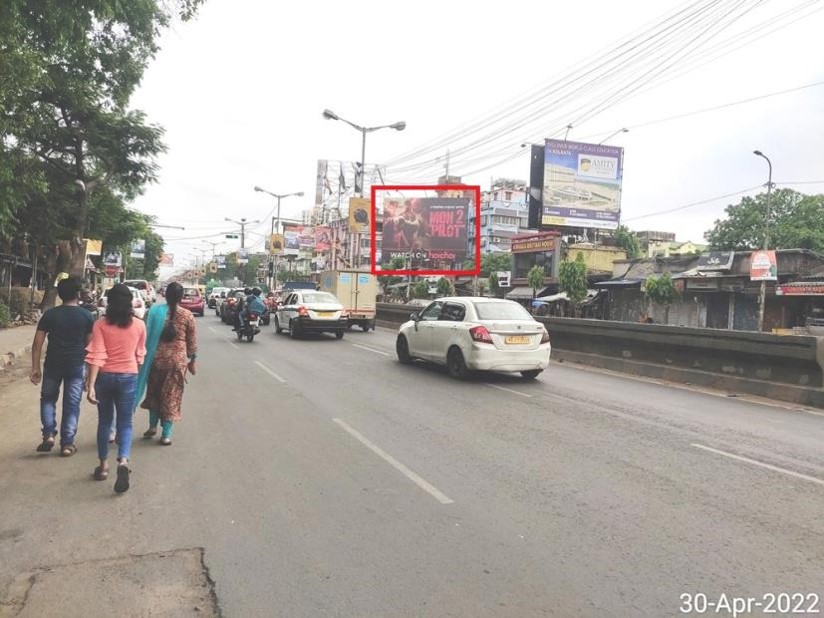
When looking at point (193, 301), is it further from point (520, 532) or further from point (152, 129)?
point (520, 532)

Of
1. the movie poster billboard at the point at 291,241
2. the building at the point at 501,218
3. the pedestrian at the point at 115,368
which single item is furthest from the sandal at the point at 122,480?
the building at the point at 501,218

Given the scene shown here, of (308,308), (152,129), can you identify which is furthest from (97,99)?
(308,308)

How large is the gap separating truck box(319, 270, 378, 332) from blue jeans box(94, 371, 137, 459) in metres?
19.8

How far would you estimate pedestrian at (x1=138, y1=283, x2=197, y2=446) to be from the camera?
6480mm

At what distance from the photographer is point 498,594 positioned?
342 centimetres

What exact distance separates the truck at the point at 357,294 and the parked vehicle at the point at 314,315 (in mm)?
4108

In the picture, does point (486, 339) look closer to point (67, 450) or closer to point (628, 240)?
point (67, 450)

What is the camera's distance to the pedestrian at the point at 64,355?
584 cm

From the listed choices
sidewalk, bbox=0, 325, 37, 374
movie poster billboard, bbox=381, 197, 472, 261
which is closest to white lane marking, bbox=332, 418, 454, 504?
sidewalk, bbox=0, 325, 37, 374

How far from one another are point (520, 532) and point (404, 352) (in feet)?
32.7

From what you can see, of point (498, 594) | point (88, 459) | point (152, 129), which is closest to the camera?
point (498, 594)

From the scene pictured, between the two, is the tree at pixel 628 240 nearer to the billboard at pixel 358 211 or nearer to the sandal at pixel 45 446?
the billboard at pixel 358 211

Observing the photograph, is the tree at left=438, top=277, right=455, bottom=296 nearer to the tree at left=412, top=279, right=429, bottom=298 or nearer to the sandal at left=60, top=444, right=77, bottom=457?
the tree at left=412, top=279, right=429, bottom=298

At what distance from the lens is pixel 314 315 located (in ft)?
66.2
